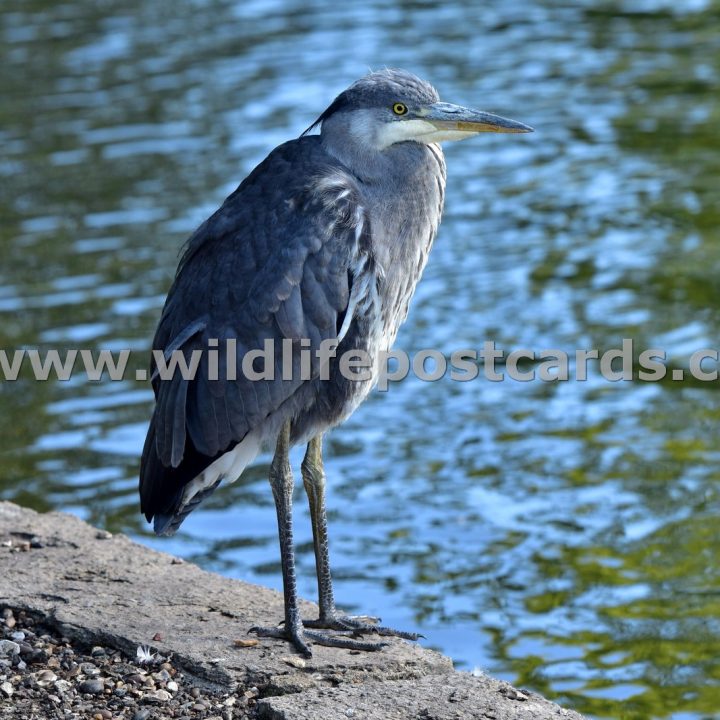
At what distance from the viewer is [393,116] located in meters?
5.74

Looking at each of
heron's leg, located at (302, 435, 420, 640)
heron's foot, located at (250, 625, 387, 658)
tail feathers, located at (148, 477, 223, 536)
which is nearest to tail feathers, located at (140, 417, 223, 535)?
tail feathers, located at (148, 477, 223, 536)

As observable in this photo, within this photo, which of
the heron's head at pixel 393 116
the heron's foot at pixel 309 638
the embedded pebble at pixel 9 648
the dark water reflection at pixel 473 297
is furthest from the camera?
the dark water reflection at pixel 473 297

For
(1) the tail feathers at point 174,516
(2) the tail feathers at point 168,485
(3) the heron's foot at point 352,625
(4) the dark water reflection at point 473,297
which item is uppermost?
(2) the tail feathers at point 168,485

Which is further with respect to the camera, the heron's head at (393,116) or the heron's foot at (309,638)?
the heron's head at (393,116)

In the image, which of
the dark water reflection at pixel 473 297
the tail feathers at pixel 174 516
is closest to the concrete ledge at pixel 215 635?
the tail feathers at pixel 174 516

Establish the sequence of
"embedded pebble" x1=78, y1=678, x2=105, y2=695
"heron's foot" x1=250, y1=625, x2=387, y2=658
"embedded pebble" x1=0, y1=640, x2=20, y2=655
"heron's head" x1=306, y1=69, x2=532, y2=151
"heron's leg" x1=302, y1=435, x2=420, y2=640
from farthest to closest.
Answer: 1. "heron's leg" x1=302, y1=435, x2=420, y2=640
2. "heron's head" x1=306, y1=69, x2=532, y2=151
3. "heron's foot" x1=250, y1=625, x2=387, y2=658
4. "embedded pebble" x1=0, y1=640, x2=20, y2=655
5. "embedded pebble" x1=78, y1=678, x2=105, y2=695

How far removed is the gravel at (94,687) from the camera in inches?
199

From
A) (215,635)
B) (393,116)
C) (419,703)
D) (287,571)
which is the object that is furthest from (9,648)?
(393,116)

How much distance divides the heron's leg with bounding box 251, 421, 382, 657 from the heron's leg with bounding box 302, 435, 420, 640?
12 cm

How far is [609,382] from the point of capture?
9.87 m

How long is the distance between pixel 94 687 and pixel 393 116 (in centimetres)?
247

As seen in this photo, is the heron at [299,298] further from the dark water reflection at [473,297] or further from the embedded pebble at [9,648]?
the dark water reflection at [473,297]

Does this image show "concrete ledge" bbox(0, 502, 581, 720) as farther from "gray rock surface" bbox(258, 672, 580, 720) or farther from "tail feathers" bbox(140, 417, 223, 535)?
"tail feathers" bbox(140, 417, 223, 535)

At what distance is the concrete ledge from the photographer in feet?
16.6
